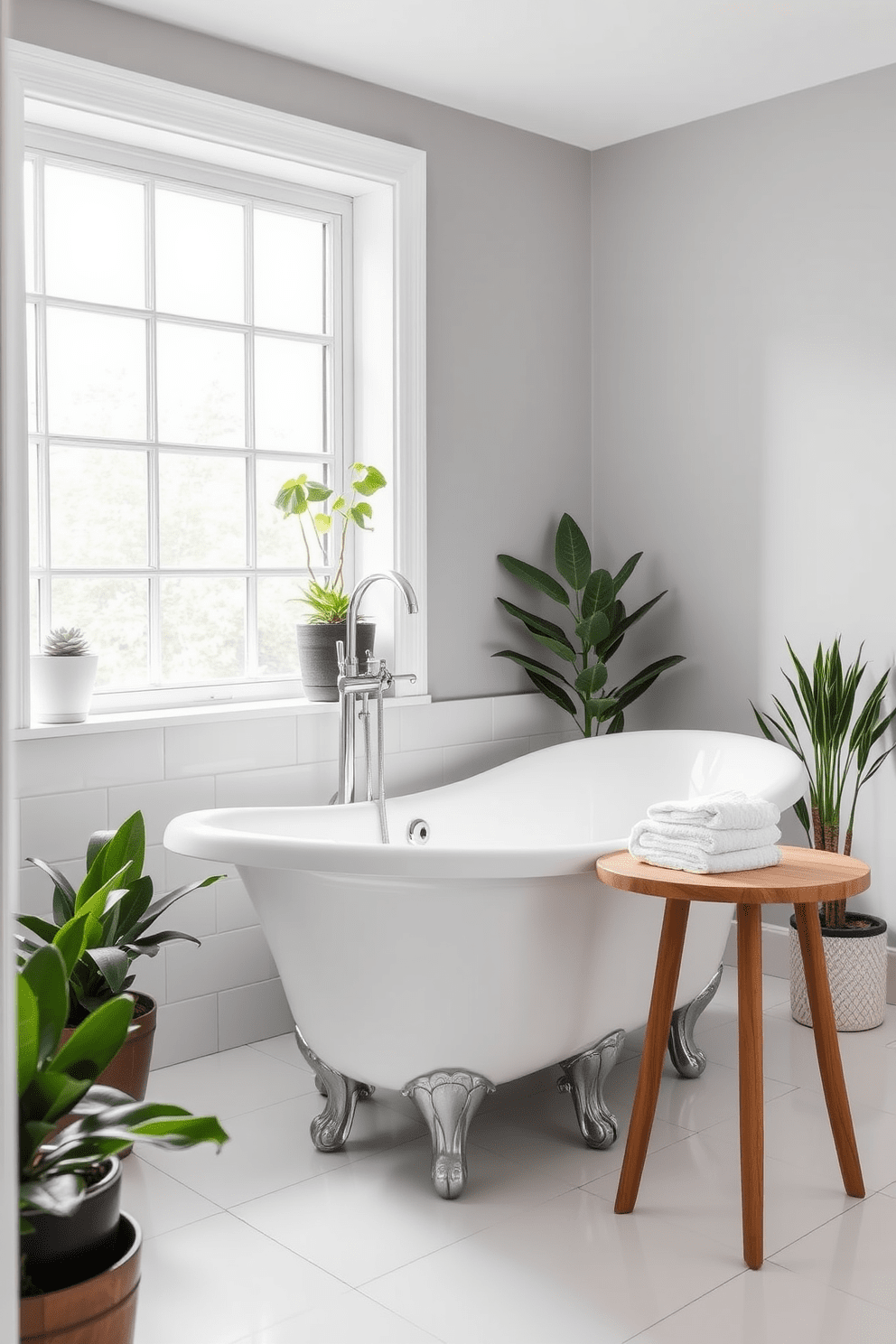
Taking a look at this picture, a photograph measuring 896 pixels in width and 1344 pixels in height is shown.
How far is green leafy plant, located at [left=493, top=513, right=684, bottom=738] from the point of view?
378 cm

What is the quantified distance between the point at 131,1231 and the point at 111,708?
1.80 meters

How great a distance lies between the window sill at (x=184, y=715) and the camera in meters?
2.88

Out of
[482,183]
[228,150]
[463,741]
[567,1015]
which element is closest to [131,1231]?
[567,1015]

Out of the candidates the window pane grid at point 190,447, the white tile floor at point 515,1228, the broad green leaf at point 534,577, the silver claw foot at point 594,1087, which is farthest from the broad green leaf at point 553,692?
the silver claw foot at point 594,1087

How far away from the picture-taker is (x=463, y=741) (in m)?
3.76

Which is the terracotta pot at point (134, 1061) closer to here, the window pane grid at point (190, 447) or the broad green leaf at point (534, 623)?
the window pane grid at point (190, 447)

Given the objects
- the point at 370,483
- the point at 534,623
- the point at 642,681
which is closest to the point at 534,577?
the point at 534,623

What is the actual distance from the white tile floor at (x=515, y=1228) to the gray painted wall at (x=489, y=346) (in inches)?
55.8

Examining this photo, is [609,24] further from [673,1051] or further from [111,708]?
[673,1051]

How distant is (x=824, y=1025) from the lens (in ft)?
7.50

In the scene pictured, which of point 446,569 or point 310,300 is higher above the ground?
point 310,300

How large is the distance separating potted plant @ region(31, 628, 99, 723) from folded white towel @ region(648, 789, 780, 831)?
4.71 feet

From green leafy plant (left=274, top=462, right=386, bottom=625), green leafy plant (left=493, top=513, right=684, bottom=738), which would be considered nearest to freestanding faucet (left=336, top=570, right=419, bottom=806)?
green leafy plant (left=274, top=462, right=386, bottom=625)

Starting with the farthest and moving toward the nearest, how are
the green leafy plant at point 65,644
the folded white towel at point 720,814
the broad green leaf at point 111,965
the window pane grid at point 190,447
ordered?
the window pane grid at point 190,447
the green leafy plant at point 65,644
the broad green leaf at point 111,965
the folded white towel at point 720,814
